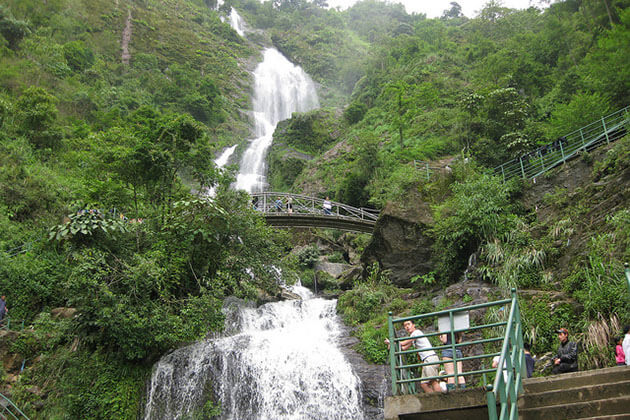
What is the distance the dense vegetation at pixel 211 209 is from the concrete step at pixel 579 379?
3.58 m

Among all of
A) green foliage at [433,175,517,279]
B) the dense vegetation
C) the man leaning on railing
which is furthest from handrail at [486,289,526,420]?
green foliage at [433,175,517,279]

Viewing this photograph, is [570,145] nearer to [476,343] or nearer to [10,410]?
[476,343]

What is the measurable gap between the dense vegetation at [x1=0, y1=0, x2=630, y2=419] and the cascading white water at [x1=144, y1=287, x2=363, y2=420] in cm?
74

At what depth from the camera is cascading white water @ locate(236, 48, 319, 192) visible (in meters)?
40.1

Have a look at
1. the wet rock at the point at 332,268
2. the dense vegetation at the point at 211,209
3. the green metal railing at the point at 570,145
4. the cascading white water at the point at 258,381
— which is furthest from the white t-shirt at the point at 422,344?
the wet rock at the point at 332,268

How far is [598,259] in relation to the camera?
31.0 feet

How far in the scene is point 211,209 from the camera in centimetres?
1395

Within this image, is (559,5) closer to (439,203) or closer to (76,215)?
(439,203)

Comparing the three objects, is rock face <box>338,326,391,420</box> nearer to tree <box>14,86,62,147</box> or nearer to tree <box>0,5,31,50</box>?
tree <box>14,86,62,147</box>

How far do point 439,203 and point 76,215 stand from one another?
40.0ft

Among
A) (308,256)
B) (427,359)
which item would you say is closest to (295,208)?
(308,256)

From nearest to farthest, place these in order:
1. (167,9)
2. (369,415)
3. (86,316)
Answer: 1. (369,415)
2. (86,316)
3. (167,9)

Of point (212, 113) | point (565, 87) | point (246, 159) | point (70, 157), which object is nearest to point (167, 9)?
point (212, 113)

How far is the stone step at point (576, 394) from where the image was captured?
14.6 feet
